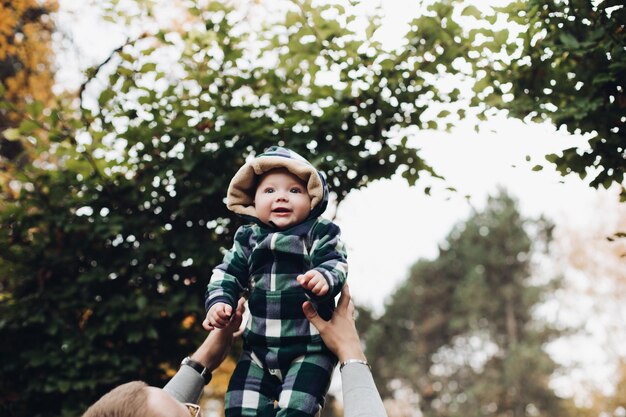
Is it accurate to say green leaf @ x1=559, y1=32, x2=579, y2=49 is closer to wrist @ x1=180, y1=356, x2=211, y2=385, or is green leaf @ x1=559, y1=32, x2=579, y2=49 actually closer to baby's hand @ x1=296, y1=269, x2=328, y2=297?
baby's hand @ x1=296, y1=269, x2=328, y2=297

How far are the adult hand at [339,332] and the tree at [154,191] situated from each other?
1.45 meters

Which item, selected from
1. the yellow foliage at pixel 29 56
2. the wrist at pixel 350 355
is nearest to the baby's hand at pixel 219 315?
the wrist at pixel 350 355

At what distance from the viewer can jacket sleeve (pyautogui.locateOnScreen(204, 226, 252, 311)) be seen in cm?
205

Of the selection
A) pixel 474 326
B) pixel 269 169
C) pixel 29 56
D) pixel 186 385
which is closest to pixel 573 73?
pixel 269 169

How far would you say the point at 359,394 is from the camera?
1740mm

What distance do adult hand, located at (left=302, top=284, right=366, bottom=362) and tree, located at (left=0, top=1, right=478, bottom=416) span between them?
145 cm

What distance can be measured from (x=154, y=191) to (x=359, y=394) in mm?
2310

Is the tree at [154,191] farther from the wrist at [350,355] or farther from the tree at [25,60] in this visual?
the tree at [25,60]

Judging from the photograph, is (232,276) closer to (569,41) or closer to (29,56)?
(569,41)

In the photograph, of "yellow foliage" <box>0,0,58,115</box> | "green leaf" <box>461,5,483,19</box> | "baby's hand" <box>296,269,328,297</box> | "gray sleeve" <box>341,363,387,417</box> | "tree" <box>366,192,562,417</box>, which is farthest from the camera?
"tree" <box>366,192,562,417</box>

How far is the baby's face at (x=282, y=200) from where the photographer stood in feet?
7.35

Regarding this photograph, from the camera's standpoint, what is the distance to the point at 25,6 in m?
7.51

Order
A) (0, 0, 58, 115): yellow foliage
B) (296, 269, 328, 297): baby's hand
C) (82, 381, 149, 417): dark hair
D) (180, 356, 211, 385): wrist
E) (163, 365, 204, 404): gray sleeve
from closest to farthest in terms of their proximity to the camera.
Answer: (82, 381, 149, 417): dark hair, (296, 269, 328, 297): baby's hand, (163, 365, 204, 404): gray sleeve, (180, 356, 211, 385): wrist, (0, 0, 58, 115): yellow foliage

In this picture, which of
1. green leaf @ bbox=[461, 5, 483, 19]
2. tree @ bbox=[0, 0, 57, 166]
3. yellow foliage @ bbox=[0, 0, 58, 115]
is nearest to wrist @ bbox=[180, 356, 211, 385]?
green leaf @ bbox=[461, 5, 483, 19]
